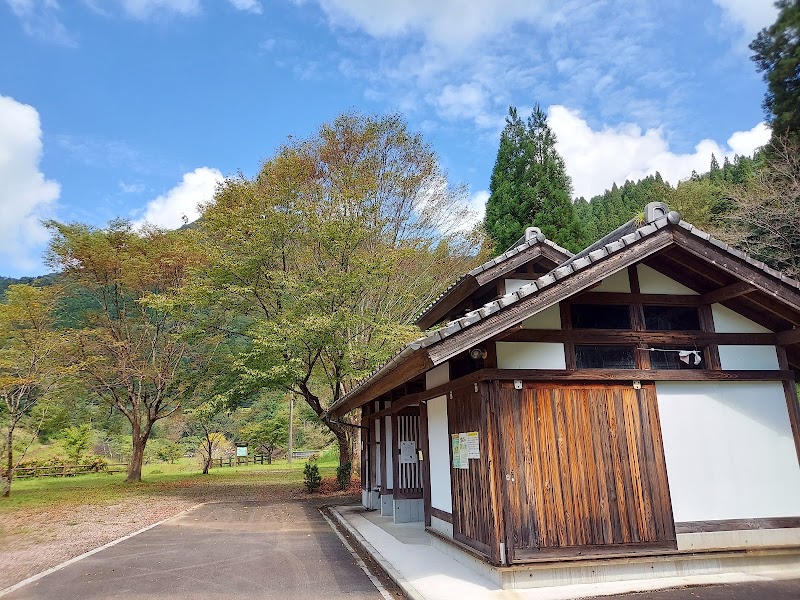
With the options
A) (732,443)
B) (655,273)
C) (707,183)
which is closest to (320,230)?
(655,273)

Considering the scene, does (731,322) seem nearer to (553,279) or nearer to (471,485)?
(553,279)

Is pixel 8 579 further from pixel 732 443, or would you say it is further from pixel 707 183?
pixel 707 183

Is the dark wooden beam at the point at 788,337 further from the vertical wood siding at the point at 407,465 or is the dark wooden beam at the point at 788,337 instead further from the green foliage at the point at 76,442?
the green foliage at the point at 76,442

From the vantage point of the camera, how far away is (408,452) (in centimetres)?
1082

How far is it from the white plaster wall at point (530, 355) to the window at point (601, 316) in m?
0.47

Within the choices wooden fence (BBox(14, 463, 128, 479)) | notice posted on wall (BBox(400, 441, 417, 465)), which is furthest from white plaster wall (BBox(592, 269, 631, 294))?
wooden fence (BBox(14, 463, 128, 479))

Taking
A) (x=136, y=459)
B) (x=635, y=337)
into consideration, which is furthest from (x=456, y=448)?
(x=136, y=459)

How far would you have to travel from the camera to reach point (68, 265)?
21.8 meters

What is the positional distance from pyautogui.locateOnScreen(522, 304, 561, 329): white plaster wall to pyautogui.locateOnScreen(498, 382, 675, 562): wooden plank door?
722 millimetres

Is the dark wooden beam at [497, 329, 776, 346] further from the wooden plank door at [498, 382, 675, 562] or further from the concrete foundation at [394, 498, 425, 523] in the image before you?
the concrete foundation at [394, 498, 425, 523]

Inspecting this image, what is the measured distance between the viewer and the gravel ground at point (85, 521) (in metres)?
8.12

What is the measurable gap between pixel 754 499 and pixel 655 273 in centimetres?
292

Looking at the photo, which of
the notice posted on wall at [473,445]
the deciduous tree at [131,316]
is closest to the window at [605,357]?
the notice posted on wall at [473,445]

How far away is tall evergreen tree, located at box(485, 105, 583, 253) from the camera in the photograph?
25.3 meters
